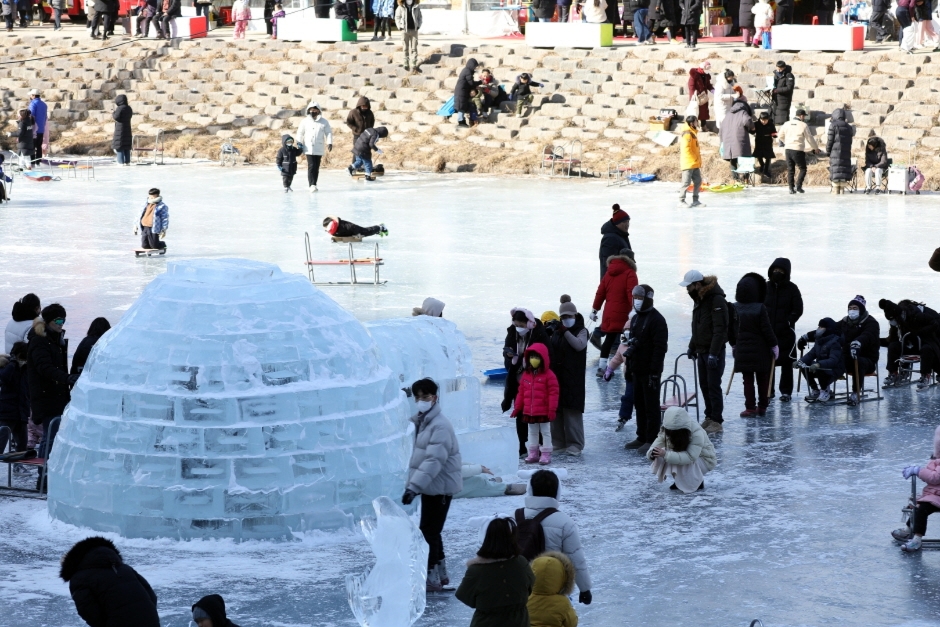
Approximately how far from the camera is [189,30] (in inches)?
1652

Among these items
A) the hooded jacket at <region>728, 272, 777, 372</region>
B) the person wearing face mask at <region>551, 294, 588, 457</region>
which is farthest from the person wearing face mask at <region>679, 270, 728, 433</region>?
the person wearing face mask at <region>551, 294, 588, 457</region>

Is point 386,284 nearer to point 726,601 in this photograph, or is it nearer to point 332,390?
point 332,390

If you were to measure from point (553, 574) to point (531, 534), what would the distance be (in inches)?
15.1

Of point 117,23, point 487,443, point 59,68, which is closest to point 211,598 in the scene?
point 487,443

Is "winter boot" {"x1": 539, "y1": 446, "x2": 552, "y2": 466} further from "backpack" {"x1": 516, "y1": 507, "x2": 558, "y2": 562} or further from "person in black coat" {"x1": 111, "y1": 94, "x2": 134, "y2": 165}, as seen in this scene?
"person in black coat" {"x1": 111, "y1": 94, "x2": 134, "y2": 165}

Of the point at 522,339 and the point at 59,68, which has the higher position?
the point at 59,68

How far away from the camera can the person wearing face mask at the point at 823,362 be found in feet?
45.5

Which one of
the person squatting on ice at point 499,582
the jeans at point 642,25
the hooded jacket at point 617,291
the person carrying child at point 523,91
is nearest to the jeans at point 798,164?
the person carrying child at point 523,91

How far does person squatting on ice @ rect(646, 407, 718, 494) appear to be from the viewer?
10.8 m

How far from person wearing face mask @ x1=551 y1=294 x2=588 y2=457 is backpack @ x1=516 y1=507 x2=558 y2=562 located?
463 cm

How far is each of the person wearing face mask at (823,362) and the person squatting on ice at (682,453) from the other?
10.5 ft

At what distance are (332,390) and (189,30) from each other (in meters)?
33.8

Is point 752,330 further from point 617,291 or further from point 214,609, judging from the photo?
point 214,609

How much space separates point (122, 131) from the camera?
34781mm
